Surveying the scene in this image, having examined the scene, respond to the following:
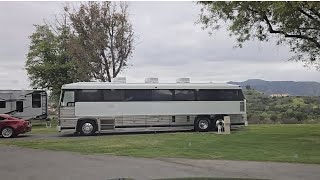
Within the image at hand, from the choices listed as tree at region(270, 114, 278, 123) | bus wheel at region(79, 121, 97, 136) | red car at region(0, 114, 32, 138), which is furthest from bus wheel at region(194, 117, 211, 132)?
tree at region(270, 114, 278, 123)

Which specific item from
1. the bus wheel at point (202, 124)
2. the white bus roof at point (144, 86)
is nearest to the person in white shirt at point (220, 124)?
the bus wheel at point (202, 124)

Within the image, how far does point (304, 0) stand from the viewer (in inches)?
610

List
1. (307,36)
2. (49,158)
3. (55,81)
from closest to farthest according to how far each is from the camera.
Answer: (49,158) < (307,36) < (55,81)

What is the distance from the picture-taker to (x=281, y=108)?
48.0 meters

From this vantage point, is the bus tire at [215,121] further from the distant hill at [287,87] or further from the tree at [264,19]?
the distant hill at [287,87]

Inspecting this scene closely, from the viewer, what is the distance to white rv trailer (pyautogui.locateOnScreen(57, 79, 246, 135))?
27.4m

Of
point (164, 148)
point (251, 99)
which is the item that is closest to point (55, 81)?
point (251, 99)

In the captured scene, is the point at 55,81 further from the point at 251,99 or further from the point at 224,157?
the point at 224,157

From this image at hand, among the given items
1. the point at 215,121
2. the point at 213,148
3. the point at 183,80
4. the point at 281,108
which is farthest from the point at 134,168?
the point at 281,108

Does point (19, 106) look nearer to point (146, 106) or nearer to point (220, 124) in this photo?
point (146, 106)

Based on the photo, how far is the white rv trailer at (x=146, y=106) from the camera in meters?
27.4

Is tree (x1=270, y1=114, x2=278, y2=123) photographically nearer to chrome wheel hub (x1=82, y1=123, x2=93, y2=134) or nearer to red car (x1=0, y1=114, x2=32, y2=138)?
chrome wheel hub (x1=82, y1=123, x2=93, y2=134)

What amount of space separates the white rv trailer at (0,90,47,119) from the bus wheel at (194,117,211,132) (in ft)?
50.5

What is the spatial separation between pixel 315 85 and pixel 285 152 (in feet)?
156
